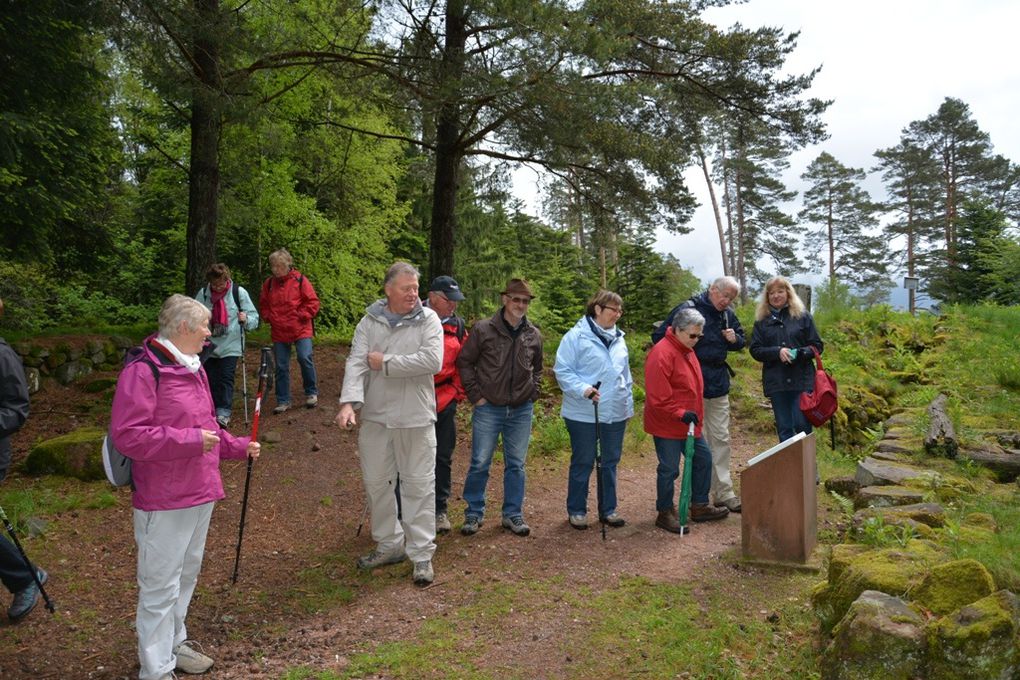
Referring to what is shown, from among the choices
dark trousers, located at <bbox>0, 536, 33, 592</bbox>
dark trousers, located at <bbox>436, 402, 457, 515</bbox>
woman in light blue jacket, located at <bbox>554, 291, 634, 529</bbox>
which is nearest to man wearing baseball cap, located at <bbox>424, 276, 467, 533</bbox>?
dark trousers, located at <bbox>436, 402, 457, 515</bbox>

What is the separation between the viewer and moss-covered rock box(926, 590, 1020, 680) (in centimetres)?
305

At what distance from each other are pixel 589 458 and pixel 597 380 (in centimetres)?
65

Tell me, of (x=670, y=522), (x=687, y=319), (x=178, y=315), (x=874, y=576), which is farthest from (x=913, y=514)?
(x=178, y=315)

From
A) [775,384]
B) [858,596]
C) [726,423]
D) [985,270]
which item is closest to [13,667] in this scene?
[858,596]

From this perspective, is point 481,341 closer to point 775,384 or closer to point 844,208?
point 775,384

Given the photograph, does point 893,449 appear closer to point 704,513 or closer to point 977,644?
point 704,513

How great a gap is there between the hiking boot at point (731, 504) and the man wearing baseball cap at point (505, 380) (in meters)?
1.86

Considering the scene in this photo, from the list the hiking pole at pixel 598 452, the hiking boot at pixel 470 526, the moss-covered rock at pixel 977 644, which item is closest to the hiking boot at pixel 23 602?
the hiking boot at pixel 470 526

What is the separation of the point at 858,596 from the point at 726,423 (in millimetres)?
2736

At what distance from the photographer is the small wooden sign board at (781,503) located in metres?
5.02

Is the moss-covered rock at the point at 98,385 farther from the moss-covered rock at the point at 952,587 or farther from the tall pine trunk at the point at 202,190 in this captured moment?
the moss-covered rock at the point at 952,587

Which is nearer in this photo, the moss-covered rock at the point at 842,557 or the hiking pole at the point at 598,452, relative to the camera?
the moss-covered rock at the point at 842,557

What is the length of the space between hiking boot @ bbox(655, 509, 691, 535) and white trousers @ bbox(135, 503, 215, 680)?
3.80 meters

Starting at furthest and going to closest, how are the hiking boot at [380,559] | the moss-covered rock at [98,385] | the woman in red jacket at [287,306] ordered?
the moss-covered rock at [98,385], the woman in red jacket at [287,306], the hiking boot at [380,559]
